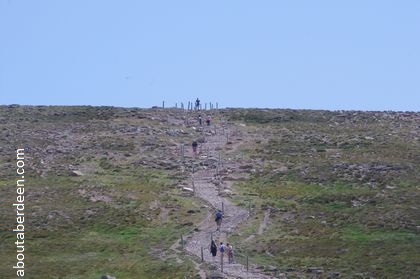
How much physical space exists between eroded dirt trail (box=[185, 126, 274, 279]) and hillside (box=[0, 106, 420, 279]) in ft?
0.54

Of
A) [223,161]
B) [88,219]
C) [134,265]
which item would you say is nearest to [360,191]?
[223,161]

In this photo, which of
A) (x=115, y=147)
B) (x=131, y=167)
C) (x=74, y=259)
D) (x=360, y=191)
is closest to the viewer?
(x=74, y=259)

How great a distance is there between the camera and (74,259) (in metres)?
55.6

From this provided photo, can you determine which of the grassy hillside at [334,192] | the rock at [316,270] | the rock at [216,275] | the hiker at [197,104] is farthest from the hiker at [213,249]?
the hiker at [197,104]

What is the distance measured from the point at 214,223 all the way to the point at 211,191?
11131 mm

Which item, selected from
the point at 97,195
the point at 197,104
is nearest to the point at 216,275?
the point at 97,195

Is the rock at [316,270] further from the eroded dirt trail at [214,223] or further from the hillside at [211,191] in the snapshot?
the eroded dirt trail at [214,223]

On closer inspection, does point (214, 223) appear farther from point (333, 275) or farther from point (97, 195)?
point (333, 275)

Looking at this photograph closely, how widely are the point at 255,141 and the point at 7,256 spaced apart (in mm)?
44424

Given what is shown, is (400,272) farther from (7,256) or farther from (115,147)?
(115,147)

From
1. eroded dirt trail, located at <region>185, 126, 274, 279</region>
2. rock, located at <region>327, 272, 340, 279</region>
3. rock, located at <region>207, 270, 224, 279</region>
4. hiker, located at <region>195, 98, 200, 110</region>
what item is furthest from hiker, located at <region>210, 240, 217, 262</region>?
hiker, located at <region>195, 98, 200, 110</region>

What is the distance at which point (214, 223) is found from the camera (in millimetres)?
62844

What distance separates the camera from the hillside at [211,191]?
54.4m

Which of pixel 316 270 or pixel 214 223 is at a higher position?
pixel 214 223
